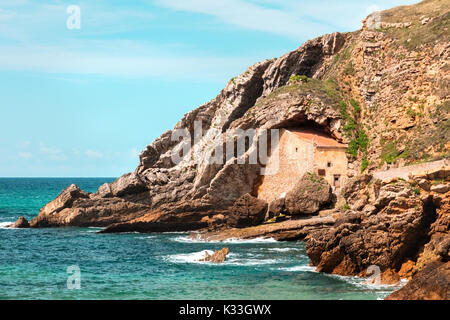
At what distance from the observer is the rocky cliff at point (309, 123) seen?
1935 inches

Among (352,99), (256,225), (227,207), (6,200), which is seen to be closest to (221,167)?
→ (227,207)

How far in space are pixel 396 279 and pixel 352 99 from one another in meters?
30.0

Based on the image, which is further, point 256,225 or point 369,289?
point 256,225

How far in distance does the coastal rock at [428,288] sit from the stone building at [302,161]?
26487mm

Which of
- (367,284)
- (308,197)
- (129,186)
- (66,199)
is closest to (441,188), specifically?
(367,284)

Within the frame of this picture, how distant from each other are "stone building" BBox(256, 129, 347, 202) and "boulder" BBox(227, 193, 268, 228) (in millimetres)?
3705

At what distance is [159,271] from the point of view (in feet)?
113

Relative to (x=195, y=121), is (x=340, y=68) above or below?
above

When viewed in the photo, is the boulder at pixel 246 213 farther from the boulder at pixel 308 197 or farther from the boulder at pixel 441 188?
the boulder at pixel 441 188

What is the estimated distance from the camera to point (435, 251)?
2909cm

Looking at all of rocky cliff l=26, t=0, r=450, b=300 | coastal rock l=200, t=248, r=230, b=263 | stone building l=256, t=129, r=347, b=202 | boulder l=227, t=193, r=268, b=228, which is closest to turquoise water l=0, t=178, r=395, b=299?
coastal rock l=200, t=248, r=230, b=263

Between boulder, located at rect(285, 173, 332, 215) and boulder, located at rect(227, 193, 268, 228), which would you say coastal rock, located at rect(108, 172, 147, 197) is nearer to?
boulder, located at rect(227, 193, 268, 228)

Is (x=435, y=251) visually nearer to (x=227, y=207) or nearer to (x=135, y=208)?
(x=227, y=207)

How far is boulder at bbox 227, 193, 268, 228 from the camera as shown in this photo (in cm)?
5031
